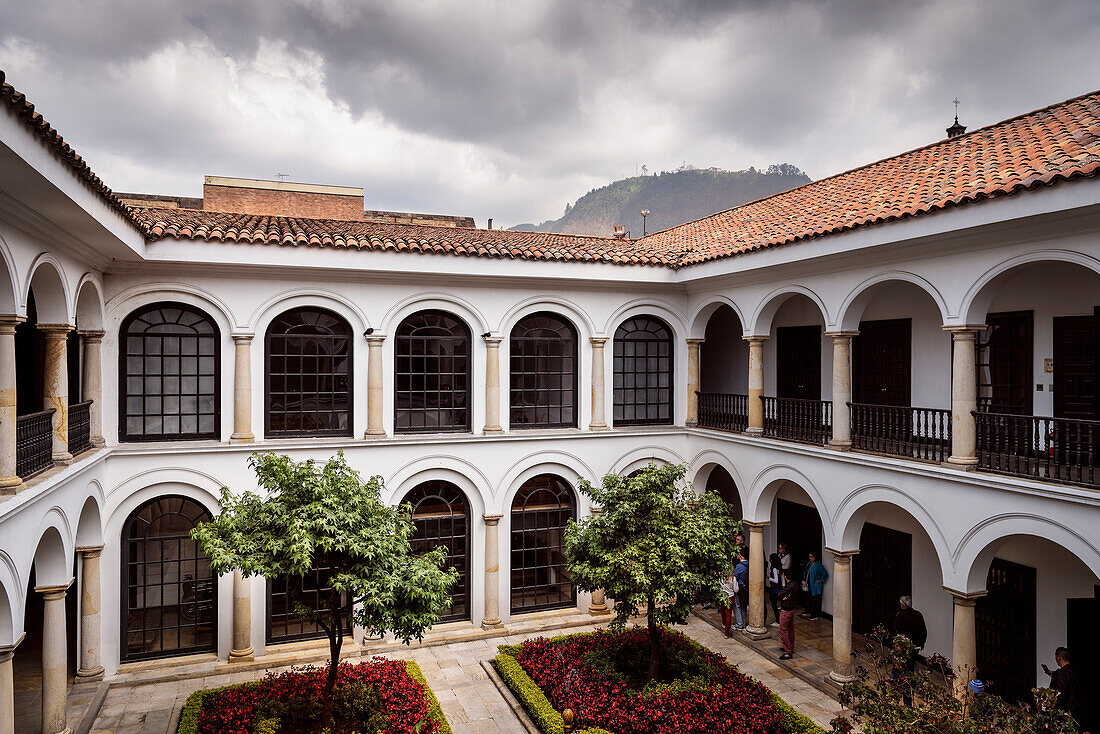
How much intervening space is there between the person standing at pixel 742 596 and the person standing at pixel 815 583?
4.90 feet

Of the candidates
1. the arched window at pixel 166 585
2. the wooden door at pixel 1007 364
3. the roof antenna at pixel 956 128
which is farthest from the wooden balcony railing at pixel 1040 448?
the arched window at pixel 166 585

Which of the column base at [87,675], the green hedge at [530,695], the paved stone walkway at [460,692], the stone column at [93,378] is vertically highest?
the stone column at [93,378]

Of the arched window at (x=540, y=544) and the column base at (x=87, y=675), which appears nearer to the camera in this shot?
the column base at (x=87, y=675)

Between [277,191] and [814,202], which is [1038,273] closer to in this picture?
[814,202]

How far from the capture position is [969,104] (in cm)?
1762

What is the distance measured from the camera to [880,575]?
1406 cm

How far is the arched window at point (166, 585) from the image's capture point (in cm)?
1282

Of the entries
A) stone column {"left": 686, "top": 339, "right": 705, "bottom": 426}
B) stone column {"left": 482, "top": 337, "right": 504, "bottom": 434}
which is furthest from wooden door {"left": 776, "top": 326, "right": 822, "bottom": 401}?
stone column {"left": 482, "top": 337, "right": 504, "bottom": 434}

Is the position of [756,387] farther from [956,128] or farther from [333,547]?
[333,547]

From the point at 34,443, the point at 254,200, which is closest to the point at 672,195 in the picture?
the point at 254,200

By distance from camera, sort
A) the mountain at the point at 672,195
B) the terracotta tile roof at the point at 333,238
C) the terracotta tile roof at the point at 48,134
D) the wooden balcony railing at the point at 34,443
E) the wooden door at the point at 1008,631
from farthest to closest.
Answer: the mountain at the point at 672,195, the terracotta tile roof at the point at 333,238, the wooden door at the point at 1008,631, the wooden balcony railing at the point at 34,443, the terracotta tile roof at the point at 48,134

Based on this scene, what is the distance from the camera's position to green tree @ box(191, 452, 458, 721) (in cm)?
877

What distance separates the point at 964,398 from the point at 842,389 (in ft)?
7.48

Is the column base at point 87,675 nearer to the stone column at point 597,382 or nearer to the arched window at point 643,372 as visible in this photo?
the stone column at point 597,382
